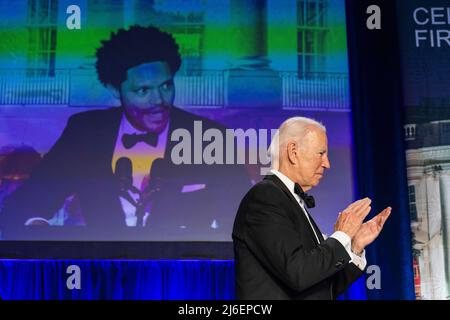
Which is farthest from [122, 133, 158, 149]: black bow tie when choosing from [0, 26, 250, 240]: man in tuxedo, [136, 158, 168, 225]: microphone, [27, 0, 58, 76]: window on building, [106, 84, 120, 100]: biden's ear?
[27, 0, 58, 76]: window on building

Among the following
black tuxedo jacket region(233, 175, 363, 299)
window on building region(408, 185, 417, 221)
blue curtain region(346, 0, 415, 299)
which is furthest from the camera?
window on building region(408, 185, 417, 221)

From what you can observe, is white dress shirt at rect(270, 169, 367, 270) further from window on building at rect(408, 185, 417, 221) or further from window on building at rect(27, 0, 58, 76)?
window on building at rect(27, 0, 58, 76)

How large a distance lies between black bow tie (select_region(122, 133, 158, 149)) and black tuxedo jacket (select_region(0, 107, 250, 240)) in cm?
7

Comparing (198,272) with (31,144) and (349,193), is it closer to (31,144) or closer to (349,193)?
(349,193)

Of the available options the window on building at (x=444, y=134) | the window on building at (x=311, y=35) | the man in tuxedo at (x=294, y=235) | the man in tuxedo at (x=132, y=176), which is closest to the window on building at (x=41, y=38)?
the man in tuxedo at (x=132, y=176)

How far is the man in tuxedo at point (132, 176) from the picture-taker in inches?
152

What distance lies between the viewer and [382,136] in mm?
3963

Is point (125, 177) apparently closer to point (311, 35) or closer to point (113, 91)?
point (113, 91)

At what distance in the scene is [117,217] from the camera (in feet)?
12.7

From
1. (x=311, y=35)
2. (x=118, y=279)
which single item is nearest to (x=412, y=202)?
(x=311, y=35)

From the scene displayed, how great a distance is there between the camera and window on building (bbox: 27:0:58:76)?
404 centimetres

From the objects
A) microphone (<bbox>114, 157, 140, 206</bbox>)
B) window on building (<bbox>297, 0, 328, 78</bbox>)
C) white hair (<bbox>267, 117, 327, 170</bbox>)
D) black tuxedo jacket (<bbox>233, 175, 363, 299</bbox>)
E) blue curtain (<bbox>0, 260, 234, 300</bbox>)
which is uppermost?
window on building (<bbox>297, 0, 328, 78</bbox>)

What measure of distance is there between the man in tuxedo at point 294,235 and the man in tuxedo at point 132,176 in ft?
6.44

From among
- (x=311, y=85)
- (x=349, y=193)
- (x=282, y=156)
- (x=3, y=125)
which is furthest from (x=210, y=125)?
(x=282, y=156)
